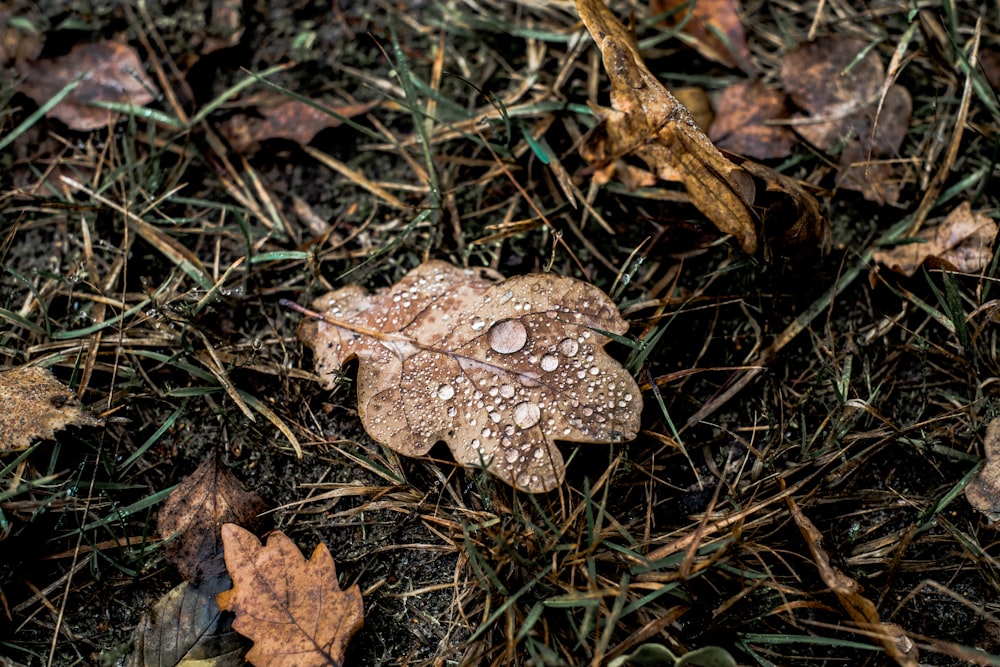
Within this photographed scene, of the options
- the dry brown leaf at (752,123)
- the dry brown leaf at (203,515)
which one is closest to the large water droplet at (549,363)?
the dry brown leaf at (203,515)

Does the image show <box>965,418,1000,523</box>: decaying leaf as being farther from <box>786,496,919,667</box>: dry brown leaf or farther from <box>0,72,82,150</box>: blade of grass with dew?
<box>0,72,82,150</box>: blade of grass with dew

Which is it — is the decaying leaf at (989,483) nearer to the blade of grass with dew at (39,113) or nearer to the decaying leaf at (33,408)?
the decaying leaf at (33,408)

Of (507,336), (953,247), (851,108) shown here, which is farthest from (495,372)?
(851,108)

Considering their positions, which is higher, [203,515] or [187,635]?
[203,515]

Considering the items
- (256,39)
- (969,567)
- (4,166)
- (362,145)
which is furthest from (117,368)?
(969,567)

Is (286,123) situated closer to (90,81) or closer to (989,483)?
(90,81)

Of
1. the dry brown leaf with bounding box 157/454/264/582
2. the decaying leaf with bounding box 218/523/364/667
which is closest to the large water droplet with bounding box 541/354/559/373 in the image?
the decaying leaf with bounding box 218/523/364/667

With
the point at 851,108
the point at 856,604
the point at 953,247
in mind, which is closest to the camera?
the point at 856,604

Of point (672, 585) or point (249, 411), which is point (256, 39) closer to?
point (249, 411)
